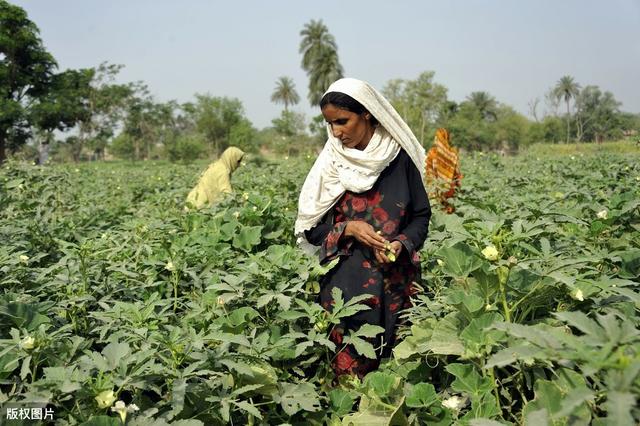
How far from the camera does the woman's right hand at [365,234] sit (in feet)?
6.35

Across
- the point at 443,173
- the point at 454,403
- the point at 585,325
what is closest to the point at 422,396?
the point at 454,403

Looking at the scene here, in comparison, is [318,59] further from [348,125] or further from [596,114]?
[348,125]

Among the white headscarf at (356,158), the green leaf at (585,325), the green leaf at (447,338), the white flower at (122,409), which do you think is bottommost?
the white flower at (122,409)

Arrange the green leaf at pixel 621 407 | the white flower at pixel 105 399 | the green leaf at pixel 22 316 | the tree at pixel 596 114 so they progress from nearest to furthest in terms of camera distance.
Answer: the green leaf at pixel 621 407 → the white flower at pixel 105 399 → the green leaf at pixel 22 316 → the tree at pixel 596 114

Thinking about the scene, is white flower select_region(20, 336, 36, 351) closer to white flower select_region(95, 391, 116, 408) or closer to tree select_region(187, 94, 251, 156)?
white flower select_region(95, 391, 116, 408)

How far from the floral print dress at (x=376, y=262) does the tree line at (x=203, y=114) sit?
1255cm

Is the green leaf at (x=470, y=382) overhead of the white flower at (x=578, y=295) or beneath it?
beneath

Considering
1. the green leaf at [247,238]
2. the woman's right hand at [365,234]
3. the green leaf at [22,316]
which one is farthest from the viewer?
the green leaf at [247,238]

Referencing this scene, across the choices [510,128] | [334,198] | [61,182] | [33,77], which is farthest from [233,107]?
[334,198]

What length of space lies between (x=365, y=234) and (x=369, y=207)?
0.62ft

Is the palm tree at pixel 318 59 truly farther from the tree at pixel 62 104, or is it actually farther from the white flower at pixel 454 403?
the white flower at pixel 454 403

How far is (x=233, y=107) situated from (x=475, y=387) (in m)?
49.2

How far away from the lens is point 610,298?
1457 millimetres

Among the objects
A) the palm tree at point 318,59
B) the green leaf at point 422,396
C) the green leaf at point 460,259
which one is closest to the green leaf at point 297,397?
the green leaf at point 422,396
